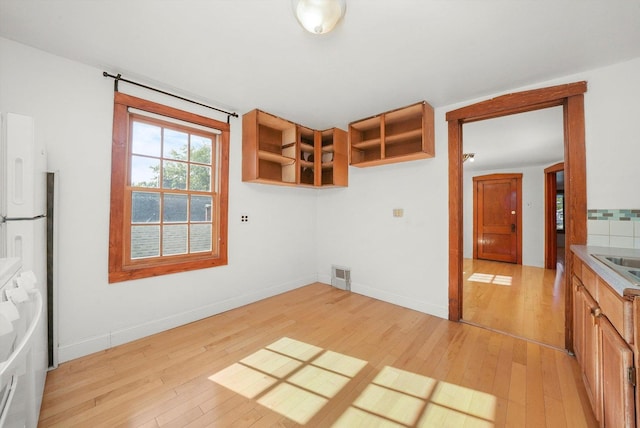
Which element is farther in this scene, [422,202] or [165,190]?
[422,202]

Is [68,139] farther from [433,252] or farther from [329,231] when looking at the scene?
[433,252]

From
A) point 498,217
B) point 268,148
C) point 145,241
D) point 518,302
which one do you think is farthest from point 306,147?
point 498,217

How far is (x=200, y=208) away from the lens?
116 inches

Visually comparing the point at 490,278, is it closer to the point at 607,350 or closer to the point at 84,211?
the point at 607,350

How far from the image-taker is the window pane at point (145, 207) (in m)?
2.47

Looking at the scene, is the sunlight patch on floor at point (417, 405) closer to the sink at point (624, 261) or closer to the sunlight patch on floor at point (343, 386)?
the sunlight patch on floor at point (343, 386)

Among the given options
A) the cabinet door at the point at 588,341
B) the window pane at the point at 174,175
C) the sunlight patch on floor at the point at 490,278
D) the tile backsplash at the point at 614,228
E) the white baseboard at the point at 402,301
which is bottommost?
the sunlight patch on floor at the point at 490,278

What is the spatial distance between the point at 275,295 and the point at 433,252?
226cm

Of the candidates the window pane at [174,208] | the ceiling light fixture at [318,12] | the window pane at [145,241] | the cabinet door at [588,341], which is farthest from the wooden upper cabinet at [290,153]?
the cabinet door at [588,341]

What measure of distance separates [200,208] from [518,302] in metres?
4.42

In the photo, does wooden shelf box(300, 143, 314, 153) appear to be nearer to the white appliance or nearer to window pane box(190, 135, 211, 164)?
window pane box(190, 135, 211, 164)

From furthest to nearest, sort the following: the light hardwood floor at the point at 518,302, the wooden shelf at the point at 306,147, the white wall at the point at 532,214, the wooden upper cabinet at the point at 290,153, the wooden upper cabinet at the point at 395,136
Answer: the white wall at the point at 532,214, the wooden shelf at the point at 306,147, the wooden upper cabinet at the point at 290,153, the wooden upper cabinet at the point at 395,136, the light hardwood floor at the point at 518,302

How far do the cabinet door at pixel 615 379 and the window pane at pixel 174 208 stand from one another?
3422mm

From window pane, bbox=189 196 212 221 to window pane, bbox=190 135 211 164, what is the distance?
457 millimetres
